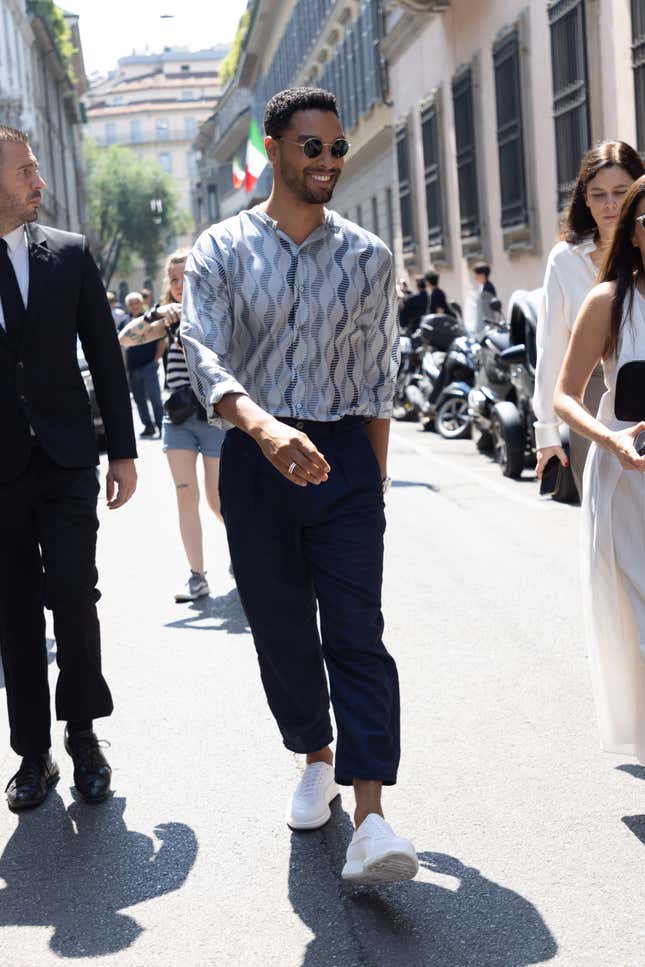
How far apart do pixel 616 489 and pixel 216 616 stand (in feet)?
11.8

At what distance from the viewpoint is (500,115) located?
2125 cm

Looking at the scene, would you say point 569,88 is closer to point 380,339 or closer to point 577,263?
point 577,263

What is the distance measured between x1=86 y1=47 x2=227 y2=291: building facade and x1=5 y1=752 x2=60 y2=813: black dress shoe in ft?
439

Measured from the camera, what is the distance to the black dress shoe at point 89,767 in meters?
4.62

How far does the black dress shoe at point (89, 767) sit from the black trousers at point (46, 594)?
0.07 m

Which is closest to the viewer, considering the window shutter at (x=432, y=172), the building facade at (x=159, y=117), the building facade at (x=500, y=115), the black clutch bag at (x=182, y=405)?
the black clutch bag at (x=182, y=405)

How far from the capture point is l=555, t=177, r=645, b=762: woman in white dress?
4211 mm

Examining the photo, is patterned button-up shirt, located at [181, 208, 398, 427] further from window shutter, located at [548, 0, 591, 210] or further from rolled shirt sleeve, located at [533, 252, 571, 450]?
window shutter, located at [548, 0, 591, 210]

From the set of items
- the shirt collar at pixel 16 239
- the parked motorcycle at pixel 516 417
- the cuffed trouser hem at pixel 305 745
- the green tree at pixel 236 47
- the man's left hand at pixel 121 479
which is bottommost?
the cuffed trouser hem at pixel 305 745

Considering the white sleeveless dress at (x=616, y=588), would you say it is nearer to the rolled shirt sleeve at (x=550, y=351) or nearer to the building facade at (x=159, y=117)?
the rolled shirt sleeve at (x=550, y=351)

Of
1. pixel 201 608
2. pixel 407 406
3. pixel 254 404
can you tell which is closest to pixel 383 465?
pixel 254 404

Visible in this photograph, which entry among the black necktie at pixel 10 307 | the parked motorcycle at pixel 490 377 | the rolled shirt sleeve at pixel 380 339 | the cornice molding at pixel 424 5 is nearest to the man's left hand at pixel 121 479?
the black necktie at pixel 10 307

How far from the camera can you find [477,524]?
1038 cm

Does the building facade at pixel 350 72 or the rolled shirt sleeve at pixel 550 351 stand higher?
the building facade at pixel 350 72
